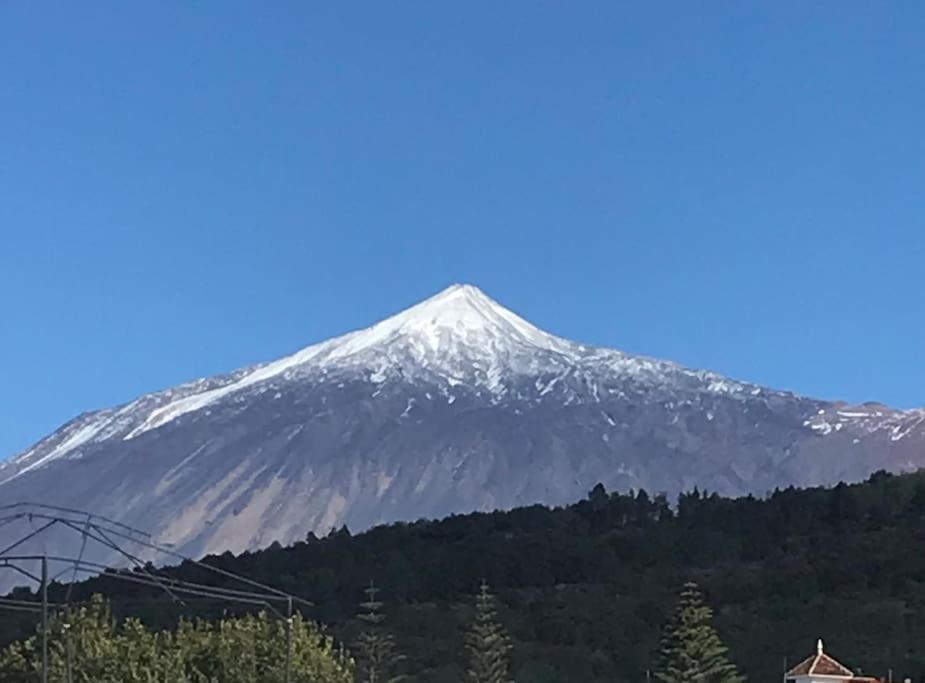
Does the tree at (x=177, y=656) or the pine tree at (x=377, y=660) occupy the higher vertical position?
the pine tree at (x=377, y=660)

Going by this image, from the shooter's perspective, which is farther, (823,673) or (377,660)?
(377,660)

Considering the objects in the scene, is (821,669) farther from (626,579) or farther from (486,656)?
(626,579)

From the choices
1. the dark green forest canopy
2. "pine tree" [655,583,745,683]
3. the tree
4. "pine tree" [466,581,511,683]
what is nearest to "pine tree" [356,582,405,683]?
the dark green forest canopy

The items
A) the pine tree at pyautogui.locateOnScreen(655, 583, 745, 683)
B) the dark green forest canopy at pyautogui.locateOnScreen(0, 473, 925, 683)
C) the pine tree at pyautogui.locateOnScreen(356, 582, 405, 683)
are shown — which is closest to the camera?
the pine tree at pyautogui.locateOnScreen(655, 583, 745, 683)

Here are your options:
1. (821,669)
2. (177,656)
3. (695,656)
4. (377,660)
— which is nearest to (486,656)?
(377,660)

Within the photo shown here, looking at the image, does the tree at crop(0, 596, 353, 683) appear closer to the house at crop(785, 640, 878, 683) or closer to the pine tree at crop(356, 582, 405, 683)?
the pine tree at crop(356, 582, 405, 683)

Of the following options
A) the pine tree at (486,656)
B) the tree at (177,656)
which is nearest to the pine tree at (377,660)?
the pine tree at (486,656)

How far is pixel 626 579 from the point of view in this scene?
10300 centimetres

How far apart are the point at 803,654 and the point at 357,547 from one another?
5450 cm

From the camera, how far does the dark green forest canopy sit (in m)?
80.1

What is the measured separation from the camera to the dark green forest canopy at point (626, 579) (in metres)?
80.1

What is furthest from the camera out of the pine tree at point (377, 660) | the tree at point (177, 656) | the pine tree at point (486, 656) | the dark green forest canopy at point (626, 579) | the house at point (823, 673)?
the dark green forest canopy at point (626, 579)

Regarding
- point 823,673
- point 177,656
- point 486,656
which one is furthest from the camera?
point 486,656

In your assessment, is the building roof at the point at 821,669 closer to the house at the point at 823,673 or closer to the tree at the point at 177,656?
the house at the point at 823,673
